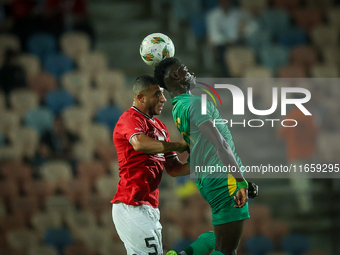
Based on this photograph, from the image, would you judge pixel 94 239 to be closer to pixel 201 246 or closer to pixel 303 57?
pixel 201 246

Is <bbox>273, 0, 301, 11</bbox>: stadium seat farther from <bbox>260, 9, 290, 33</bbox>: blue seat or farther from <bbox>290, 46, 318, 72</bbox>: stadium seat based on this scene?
<bbox>290, 46, 318, 72</bbox>: stadium seat

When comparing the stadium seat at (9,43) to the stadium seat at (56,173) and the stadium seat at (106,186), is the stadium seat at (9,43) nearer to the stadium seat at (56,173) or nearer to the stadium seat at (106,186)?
the stadium seat at (56,173)

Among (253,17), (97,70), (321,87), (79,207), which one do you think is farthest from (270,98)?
(79,207)

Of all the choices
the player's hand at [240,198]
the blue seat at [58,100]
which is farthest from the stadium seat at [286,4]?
the player's hand at [240,198]

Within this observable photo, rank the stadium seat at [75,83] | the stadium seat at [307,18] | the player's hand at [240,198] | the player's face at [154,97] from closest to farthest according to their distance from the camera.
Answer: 1. the player's hand at [240,198]
2. the player's face at [154,97]
3. the stadium seat at [75,83]
4. the stadium seat at [307,18]

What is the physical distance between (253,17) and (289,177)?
248cm

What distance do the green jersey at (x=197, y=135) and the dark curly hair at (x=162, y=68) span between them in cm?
20

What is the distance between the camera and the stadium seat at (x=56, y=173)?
531 centimetres

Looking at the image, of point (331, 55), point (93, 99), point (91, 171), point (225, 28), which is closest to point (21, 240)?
point (91, 171)

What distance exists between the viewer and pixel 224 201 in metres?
2.60

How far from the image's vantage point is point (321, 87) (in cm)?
619

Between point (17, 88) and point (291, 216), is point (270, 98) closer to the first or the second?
point (291, 216)

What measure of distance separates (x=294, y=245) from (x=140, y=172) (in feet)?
10.3

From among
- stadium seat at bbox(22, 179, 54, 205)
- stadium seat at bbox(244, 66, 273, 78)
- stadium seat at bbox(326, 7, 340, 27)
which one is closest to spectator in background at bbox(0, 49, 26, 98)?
stadium seat at bbox(22, 179, 54, 205)
